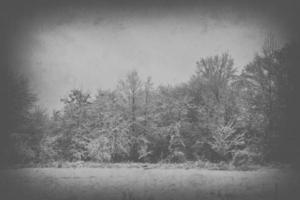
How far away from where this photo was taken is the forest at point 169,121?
12.3 metres

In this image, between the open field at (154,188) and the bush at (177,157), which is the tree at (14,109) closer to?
the open field at (154,188)

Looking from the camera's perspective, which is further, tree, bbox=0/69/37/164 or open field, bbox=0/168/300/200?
tree, bbox=0/69/37/164

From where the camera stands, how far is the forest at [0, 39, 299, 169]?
1234 cm

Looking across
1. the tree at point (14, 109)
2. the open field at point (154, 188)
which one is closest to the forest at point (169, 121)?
the tree at point (14, 109)

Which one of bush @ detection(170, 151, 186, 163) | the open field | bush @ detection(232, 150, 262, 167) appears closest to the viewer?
the open field

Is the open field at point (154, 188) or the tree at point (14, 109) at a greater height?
the tree at point (14, 109)

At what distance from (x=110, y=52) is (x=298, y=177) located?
7.37 meters

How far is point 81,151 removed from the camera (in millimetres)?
15633

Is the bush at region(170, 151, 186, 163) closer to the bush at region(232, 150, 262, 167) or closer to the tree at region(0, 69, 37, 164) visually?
the bush at region(232, 150, 262, 167)

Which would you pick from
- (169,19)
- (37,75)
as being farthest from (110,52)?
(169,19)

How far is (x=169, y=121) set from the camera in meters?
16.4

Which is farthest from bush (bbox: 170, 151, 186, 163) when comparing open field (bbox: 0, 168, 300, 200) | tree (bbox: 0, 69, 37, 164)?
tree (bbox: 0, 69, 37, 164)

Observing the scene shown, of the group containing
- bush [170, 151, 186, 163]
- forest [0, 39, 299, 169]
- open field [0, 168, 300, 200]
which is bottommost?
open field [0, 168, 300, 200]

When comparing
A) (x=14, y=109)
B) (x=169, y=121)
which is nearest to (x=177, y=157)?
(x=169, y=121)
